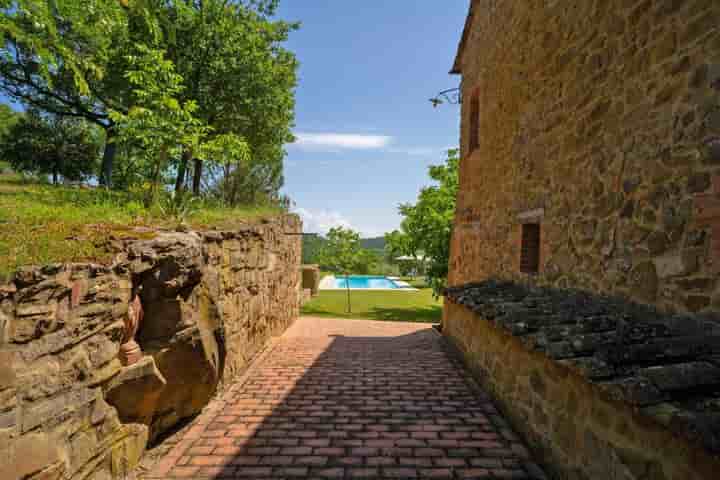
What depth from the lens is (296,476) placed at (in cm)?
331

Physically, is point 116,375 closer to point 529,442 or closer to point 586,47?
point 529,442

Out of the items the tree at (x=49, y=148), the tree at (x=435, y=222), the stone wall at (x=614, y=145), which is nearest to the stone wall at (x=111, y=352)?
the stone wall at (x=614, y=145)

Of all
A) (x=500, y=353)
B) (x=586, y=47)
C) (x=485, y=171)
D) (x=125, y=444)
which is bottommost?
(x=125, y=444)

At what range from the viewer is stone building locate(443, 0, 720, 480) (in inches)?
86.4

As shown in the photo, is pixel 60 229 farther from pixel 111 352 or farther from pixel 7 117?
pixel 7 117

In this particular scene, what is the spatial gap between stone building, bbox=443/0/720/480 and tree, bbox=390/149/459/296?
8.62 metres

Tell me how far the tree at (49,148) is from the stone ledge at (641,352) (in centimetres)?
1728

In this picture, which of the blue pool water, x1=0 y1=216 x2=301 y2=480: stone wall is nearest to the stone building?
x1=0 y1=216 x2=301 y2=480: stone wall

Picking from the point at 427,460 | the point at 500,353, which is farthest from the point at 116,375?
the point at 500,353

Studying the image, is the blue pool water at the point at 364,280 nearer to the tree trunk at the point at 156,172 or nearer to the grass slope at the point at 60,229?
the tree trunk at the point at 156,172

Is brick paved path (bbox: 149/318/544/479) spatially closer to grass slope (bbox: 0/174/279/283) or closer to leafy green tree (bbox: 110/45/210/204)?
grass slope (bbox: 0/174/279/283)

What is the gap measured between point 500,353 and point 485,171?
4012mm

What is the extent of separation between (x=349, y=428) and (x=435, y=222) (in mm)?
11276

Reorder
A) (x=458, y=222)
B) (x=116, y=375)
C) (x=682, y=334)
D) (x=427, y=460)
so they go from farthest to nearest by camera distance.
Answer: (x=458, y=222)
(x=427, y=460)
(x=116, y=375)
(x=682, y=334)
